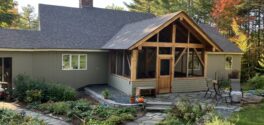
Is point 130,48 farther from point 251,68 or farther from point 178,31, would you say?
point 251,68

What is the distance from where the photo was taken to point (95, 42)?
1741 centimetres

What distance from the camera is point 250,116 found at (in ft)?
32.9

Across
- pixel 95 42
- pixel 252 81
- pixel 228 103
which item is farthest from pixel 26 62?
pixel 252 81

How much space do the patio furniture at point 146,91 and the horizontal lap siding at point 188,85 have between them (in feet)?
5.41

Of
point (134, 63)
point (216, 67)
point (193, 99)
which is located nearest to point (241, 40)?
point (216, 67)

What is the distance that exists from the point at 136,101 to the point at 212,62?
9.65m

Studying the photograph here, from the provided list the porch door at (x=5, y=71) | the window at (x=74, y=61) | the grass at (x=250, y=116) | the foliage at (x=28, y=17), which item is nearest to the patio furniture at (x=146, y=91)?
the grass at (x=250, y=116)

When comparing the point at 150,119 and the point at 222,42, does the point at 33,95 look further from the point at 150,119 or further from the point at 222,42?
the point at 222,42

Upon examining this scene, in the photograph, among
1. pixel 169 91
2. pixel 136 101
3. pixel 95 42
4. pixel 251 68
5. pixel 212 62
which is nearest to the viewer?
pixel 136 101

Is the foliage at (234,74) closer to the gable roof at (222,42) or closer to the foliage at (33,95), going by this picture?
the gable roof at (222,42)

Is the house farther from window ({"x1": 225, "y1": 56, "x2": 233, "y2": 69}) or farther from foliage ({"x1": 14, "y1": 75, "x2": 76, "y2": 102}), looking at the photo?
foliage ({"x1": 14, "y1": 75, "x2": 76, "y2": 102})

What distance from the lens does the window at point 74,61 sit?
16.4 metres

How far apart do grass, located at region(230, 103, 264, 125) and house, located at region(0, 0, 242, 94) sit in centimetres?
429

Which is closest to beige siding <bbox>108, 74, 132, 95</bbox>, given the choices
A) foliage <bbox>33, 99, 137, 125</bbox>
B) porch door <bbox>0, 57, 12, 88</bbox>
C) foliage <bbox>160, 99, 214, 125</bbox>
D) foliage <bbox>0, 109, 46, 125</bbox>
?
foliage <bbox>33, 99, 137, 125</bbox>
